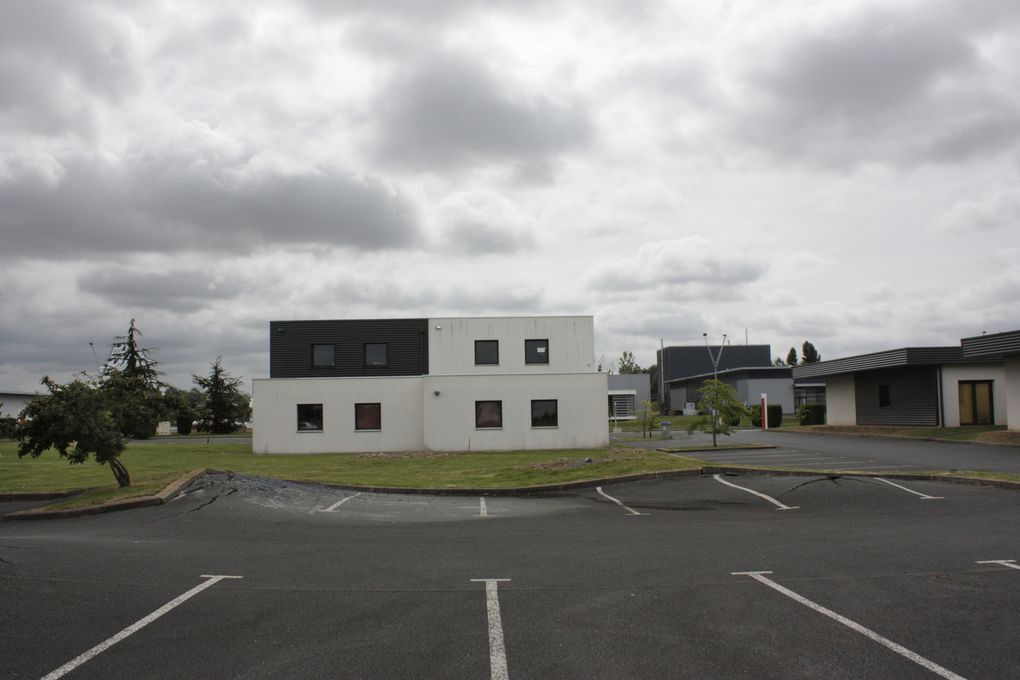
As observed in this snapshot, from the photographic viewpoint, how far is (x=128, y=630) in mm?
5859

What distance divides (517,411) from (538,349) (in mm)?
4717

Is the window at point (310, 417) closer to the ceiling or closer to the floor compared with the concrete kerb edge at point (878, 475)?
closer to the ceiling

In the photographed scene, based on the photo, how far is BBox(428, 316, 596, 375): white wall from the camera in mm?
36406

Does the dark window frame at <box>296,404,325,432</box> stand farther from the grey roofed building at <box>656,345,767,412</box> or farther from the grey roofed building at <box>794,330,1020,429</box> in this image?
the grey roofed building at <box>656,345,767,412</box>

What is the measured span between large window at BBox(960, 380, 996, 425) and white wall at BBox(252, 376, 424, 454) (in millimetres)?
26437

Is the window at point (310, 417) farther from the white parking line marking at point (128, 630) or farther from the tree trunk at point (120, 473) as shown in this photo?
the white parking line marking at point (128, 630)

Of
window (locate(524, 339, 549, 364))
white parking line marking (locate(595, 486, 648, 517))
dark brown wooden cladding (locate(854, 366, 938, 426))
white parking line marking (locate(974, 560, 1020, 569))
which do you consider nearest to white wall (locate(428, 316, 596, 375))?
window (locate(524, 339, 549, 364))

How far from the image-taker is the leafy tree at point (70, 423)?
13.5 m

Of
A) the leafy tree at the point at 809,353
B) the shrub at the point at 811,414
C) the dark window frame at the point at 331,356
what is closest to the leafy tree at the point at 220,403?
the dark window frame at the point at 331,356

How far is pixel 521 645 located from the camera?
546 centimetres

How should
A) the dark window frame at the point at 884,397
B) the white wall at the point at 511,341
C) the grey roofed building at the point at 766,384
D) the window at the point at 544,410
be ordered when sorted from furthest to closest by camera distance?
1. the grey roofed building at the point at 766,384
2. the dark window frame at the point at 884,397
3. the white wall at the point at 511,341
4. the window at the point at 544,410

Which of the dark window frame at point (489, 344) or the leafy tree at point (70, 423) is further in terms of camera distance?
the dark window frame at point (489, 344)

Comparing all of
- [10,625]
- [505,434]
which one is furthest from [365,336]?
[10,625]

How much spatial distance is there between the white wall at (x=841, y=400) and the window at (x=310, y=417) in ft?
99.2
